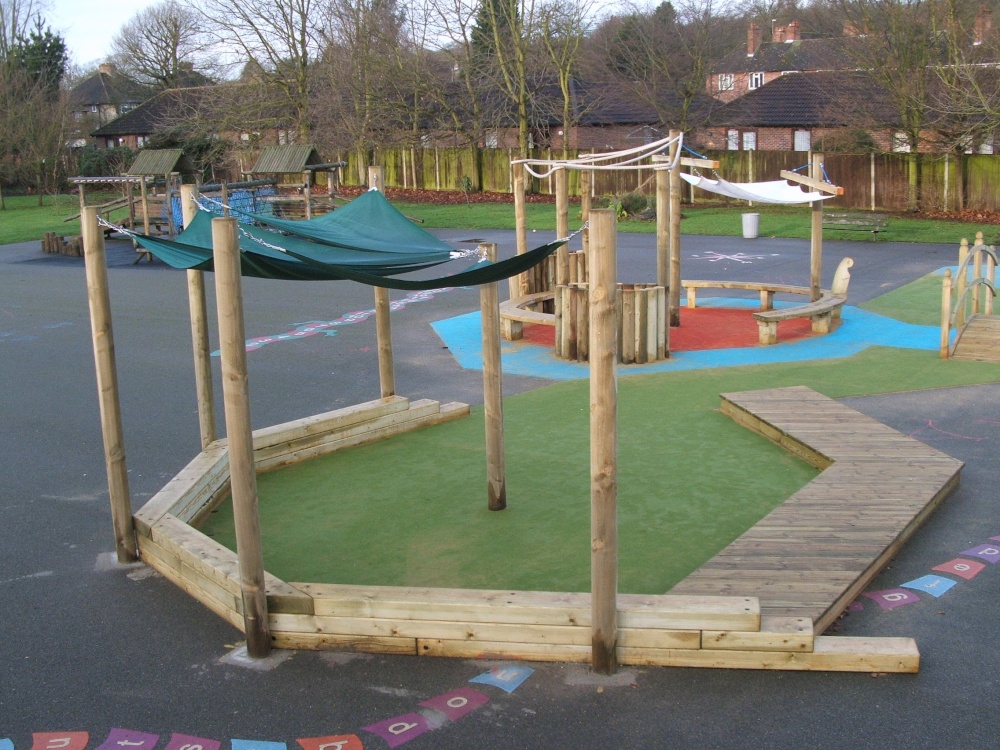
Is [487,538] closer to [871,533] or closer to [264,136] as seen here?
[871,533]

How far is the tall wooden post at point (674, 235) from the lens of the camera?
13195mm

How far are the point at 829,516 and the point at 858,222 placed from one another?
1939 centimetres

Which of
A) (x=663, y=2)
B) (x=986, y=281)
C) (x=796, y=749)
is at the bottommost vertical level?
(x=796, y=749)

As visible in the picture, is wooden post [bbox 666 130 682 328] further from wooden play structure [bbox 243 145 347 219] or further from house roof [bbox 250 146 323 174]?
house roof [bbox 250 146 323 174]

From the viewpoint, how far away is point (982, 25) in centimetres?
2889

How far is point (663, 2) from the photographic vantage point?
47750 mm

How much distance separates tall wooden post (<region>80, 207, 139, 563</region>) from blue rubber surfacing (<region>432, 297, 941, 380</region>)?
5.93m

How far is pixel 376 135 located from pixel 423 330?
28.2m

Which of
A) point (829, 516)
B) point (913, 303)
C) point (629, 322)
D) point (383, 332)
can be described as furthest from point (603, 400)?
point (913, 303)

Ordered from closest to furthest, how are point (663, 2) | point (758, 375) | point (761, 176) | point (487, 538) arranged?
point (487, 538) → point (758, 375) → point (761, 176) → point (663, 2)

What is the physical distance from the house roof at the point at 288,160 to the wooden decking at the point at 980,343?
20194mm

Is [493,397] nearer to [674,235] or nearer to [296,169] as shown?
[674,235]

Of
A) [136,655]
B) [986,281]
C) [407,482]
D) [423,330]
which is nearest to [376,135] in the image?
[423,330]

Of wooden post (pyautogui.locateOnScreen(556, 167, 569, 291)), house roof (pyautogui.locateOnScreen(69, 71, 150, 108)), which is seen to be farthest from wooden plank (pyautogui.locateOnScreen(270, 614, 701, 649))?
house roof (pyautogui.locateOnScreen(69, 71, 150, 108))
